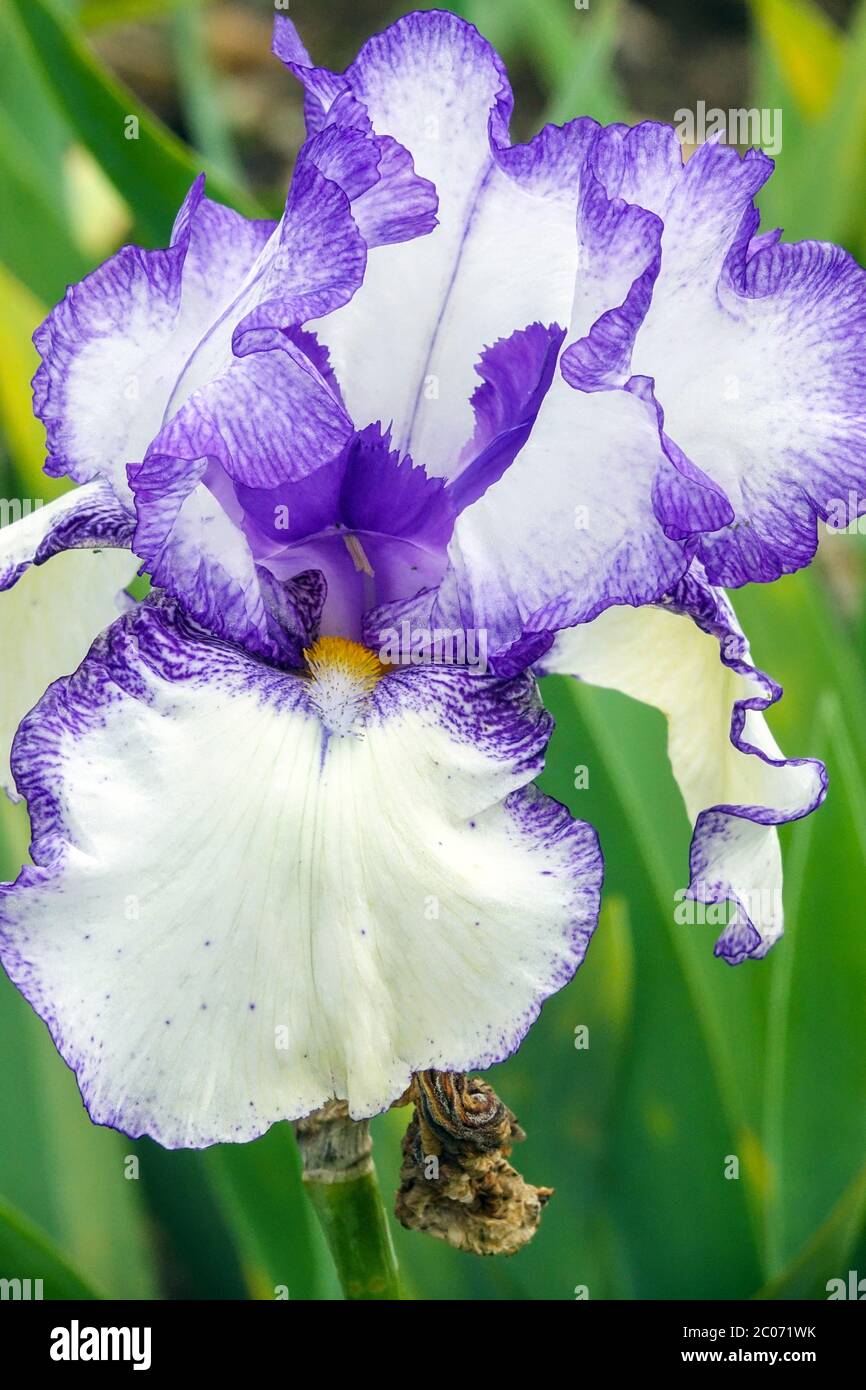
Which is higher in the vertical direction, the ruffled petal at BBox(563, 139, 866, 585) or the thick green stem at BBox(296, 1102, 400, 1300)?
the ruffled petal at BBox(563, 139, 866, 585)

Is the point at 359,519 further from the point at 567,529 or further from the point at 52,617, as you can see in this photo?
the point at 52,617

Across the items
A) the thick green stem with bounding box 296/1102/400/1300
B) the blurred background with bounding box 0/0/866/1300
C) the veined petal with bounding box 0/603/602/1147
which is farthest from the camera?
the blurred background with bounding box 0/0/866/1300

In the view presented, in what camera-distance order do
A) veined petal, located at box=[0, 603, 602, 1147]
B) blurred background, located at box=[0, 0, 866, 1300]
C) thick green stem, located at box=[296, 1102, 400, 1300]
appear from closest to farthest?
veined petal, located at box=[0, 603, 602, 1147] < thick green stem, located at box=[296, 1102, 400, 1300] < blurred background, located at box=[0, 0, 866, 1300]

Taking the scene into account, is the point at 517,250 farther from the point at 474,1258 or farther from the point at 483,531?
the point at 474,1258

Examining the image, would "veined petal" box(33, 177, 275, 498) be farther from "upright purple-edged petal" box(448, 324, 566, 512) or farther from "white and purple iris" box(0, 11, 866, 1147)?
"upright purple-edged petal" box(448, 324, 566, 512)

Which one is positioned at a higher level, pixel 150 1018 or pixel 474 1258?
pixel 150 1018

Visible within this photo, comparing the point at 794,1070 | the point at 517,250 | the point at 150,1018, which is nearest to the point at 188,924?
the point at 150,1018

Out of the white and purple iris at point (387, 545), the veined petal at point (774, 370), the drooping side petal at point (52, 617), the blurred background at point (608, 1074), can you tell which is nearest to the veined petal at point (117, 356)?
the white and purple iris at point (387, 545)

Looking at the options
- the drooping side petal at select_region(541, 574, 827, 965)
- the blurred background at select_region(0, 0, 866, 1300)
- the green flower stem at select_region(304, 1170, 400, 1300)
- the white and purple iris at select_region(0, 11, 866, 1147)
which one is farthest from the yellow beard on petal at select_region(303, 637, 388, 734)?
the blurred background at select_region(0, 0, 866, 1300)
